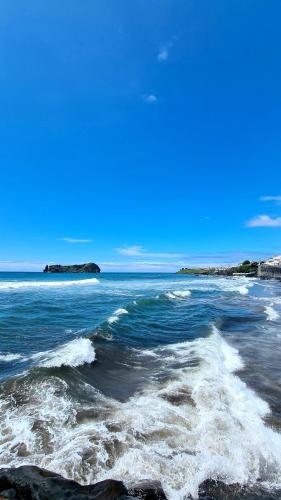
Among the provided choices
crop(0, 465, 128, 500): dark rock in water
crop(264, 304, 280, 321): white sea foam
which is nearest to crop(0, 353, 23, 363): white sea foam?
crop(0, 465, 128, 500): dark rock in water

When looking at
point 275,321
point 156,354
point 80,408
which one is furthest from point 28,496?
point 275,321

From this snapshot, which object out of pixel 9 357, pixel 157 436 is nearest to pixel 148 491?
pixel 157 436

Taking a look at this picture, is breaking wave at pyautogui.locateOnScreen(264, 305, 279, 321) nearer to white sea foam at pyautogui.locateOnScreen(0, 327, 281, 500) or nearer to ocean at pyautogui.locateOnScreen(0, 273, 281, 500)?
ocean at pyautogui.locateOnScreen(0, 273, 281, 500)

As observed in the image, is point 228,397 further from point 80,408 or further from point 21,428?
point 21,428

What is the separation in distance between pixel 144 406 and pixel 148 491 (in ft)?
11.7

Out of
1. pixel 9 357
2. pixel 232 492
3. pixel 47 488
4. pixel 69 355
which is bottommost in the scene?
pixel 232 492

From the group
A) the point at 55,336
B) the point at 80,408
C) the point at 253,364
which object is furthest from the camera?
the point at 55,336

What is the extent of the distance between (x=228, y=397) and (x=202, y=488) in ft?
13.1

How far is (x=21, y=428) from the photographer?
709cm

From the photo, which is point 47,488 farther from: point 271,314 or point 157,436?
point 271,314

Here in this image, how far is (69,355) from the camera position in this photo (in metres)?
12.5

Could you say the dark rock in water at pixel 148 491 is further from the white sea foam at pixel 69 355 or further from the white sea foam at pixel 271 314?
the white sea foam at pixel 271 314

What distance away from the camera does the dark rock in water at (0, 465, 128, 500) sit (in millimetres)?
4320

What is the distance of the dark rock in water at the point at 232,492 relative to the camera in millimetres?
4906
